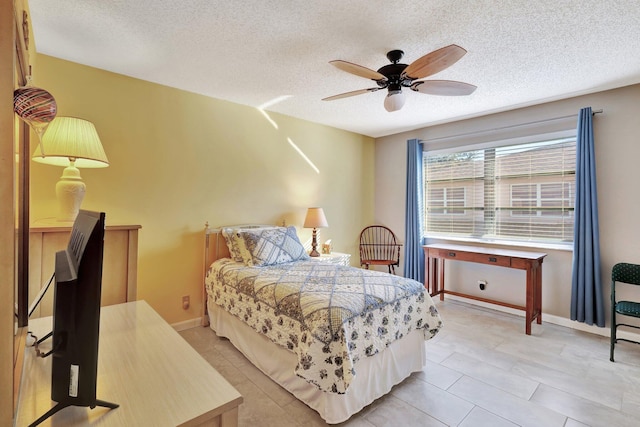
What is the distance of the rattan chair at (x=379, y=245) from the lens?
4828mm

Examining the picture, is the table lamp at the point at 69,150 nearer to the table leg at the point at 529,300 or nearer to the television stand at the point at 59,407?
the television stand at the point at 59,407

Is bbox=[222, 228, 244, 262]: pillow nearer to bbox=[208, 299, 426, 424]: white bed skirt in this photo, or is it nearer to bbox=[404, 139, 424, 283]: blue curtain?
bbox=[208, 299, 426, 424]: white bed skirt

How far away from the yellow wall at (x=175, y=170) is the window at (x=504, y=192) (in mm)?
1830

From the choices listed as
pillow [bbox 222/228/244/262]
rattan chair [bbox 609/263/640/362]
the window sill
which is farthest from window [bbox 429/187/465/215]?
pillow [bbox 222/228/244/262]

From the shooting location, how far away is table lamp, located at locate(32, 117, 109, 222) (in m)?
1.82

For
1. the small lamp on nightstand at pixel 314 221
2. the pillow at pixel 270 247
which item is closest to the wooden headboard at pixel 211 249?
the pillow at pixel 270 247

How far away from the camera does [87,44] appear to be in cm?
225

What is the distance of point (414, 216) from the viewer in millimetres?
4453

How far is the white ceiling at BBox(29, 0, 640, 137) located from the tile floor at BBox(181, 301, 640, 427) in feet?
8.03

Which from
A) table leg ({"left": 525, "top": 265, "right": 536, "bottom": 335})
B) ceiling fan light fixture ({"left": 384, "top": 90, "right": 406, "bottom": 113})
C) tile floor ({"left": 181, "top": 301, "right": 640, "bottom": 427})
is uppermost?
ceiling fan light fixture ({"left": 384, "top": 90, "right": 406, "bottom": 113})

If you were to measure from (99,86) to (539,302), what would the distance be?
4767 millimetres

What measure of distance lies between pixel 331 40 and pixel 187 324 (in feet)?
9.68

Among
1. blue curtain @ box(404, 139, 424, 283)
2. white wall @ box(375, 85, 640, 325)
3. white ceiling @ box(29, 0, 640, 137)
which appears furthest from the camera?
blue curtain @ box(404, 139, 424, 283)

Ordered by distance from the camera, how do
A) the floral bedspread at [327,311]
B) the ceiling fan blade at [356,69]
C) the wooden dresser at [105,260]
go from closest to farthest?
the wooden dresser at [105,260] → the floral bedspread at [327,311] → the ceiling fan blade at [356,69]
